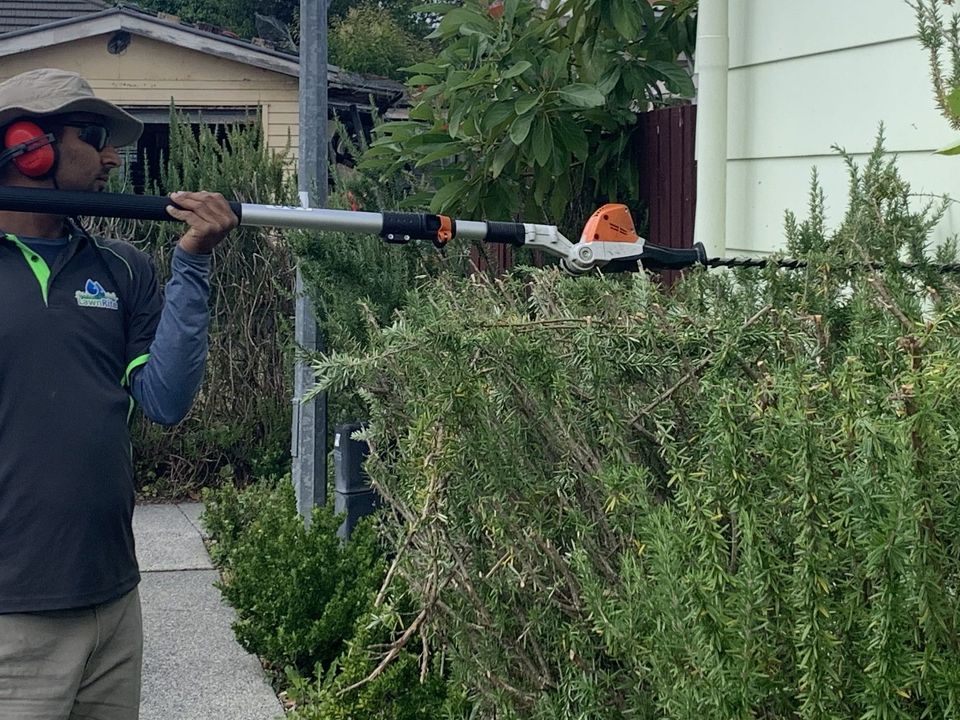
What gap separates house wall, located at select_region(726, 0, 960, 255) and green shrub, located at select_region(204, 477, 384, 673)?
1941 millimetres

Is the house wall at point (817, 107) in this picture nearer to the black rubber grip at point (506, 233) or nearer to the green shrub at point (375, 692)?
the black rubber grip at point (506, 233)

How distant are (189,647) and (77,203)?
132 inches

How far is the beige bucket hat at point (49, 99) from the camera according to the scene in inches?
112

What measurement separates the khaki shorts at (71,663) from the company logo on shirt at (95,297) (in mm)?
699

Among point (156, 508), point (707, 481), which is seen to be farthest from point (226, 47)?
point (707, 481)

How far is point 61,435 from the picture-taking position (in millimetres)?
2771

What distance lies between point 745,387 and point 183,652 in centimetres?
377

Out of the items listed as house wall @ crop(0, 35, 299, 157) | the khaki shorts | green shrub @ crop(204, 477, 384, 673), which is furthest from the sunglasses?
house wall @ crop(0, 35, 299, 157)

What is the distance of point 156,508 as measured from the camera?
832cm

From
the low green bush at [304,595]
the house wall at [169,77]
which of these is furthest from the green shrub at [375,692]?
the house wall at [169,77]

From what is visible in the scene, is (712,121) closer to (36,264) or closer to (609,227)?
(609,227)

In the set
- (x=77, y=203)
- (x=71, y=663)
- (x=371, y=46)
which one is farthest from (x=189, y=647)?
(x=371, y=46)

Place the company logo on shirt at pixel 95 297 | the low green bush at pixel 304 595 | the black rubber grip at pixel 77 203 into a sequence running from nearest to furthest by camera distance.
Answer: the black rubber grip at pixel 77 203 → the company logo on shirt at pixel 95 297 → the low green bush at pixel 304 595

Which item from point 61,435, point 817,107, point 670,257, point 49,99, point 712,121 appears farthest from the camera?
point 712,121
